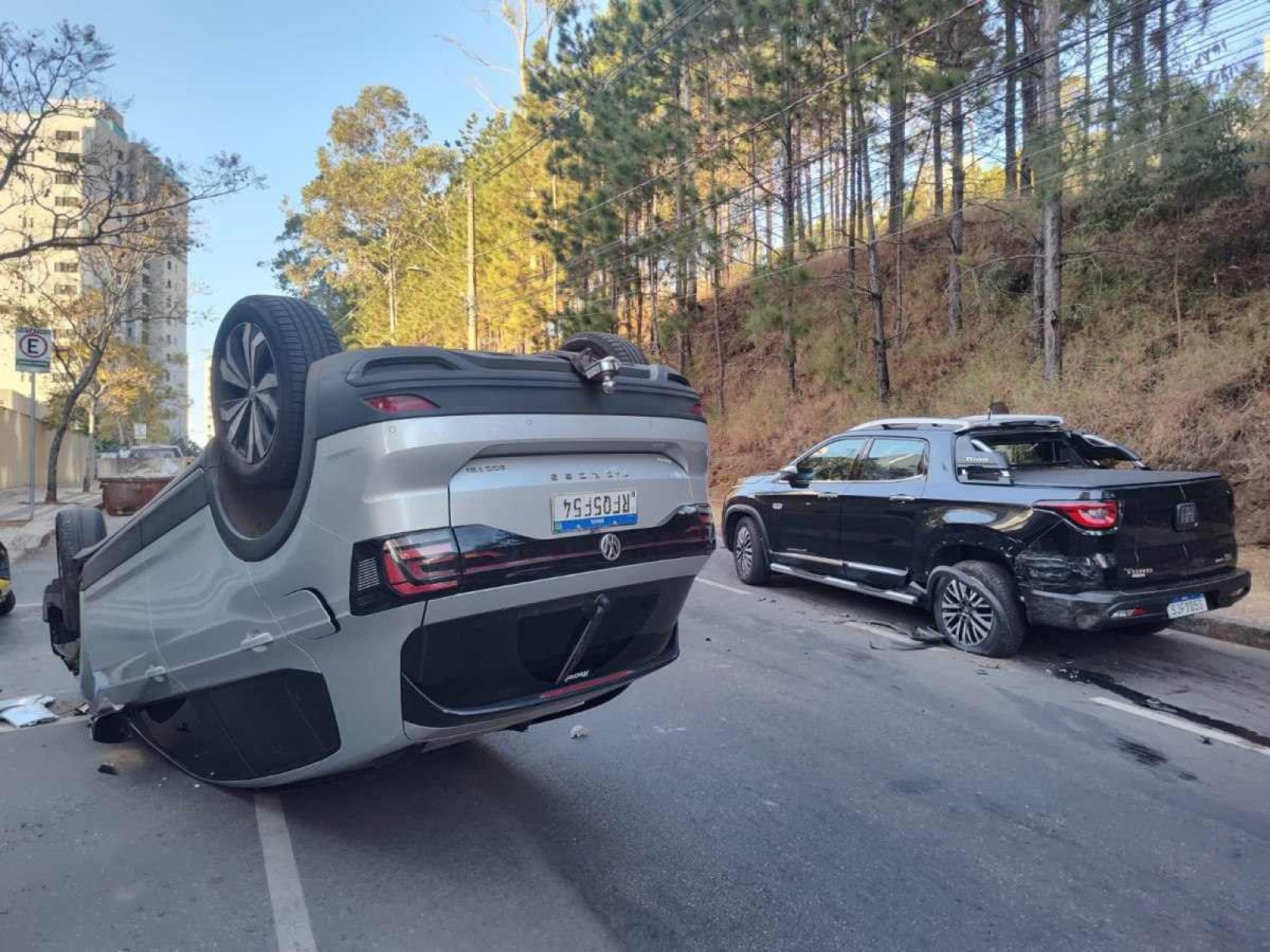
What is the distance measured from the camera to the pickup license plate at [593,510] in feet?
10.0

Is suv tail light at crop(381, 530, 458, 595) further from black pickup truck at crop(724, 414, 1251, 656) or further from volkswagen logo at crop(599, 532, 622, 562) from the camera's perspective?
black pickup truck at crop(724, 414, 1251, 656)

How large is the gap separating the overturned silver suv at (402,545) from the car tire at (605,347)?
311mm

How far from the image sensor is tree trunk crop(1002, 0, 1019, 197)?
15.3 meters

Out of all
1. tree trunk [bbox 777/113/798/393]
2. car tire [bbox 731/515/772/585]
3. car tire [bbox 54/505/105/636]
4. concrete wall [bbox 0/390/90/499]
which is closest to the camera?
car tire [bbox 54/505/105/636]

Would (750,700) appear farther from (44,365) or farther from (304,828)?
(44,365)

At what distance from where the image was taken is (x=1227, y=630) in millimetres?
7105

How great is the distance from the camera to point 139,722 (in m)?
4.17

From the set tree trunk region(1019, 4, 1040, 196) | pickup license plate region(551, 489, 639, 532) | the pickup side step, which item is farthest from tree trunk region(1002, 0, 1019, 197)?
pickup license plate region(551, 489, 639, 532)

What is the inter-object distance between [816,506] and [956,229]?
14030 millimetres

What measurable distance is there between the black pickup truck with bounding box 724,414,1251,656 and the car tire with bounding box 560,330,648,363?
3.64 metres

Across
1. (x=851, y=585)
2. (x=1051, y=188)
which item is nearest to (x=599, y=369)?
(x=851, y=585)

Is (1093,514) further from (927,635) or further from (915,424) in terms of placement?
(915,424)

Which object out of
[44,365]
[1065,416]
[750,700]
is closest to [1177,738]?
[750,700]

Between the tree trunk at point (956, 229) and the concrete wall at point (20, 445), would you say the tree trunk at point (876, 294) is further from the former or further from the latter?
the concrete wall at point (20, 445)
